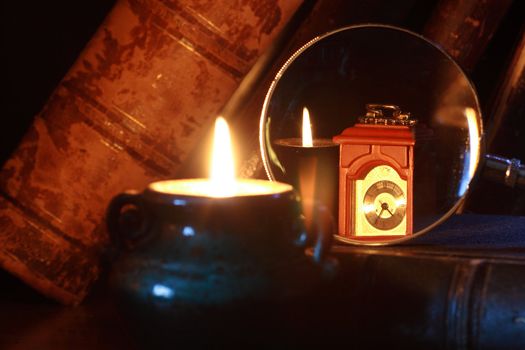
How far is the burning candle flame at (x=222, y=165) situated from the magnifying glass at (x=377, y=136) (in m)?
0.22

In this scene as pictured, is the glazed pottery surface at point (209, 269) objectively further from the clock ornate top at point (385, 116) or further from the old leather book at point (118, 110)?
the old leather book at point (118, 110)

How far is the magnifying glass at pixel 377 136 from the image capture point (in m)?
1.06

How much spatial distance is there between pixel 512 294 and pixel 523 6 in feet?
3.28

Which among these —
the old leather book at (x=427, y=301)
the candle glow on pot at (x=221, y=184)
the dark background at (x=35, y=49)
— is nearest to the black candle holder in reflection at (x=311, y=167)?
the old leather book at (x=427, y=301)

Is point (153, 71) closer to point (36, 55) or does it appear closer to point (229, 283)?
point (36, 55)

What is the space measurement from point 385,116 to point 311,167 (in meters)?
0.12

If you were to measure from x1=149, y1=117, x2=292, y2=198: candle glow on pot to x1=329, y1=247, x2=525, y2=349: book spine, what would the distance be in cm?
18

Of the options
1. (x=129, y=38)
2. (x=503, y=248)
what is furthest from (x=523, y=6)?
(x=129, y=38)

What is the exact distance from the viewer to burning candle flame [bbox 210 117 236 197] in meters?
0.82

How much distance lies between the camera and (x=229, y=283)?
28.0 inches

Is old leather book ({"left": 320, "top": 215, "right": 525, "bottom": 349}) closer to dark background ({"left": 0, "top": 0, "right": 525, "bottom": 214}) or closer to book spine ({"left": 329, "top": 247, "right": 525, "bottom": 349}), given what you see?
book spine ({"left": 329, "top": 247, "right": 525, "bottom": 349})

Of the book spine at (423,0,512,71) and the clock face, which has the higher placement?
the book spine at (423,0,512,71)

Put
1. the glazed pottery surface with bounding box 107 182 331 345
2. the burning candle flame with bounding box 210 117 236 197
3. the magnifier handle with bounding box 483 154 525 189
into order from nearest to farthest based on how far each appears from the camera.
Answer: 1. the glazed pottery surface with bounding box 107 182 331 345
2. the burning candle flame with bounding box 210 117 236 197
3. the magnifier handle with bounding box 483 154 525 189

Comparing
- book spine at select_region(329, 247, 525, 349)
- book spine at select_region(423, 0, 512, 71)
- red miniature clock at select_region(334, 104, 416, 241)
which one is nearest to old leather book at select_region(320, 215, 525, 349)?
book spine at select_region(329, 247, 525, 349)
